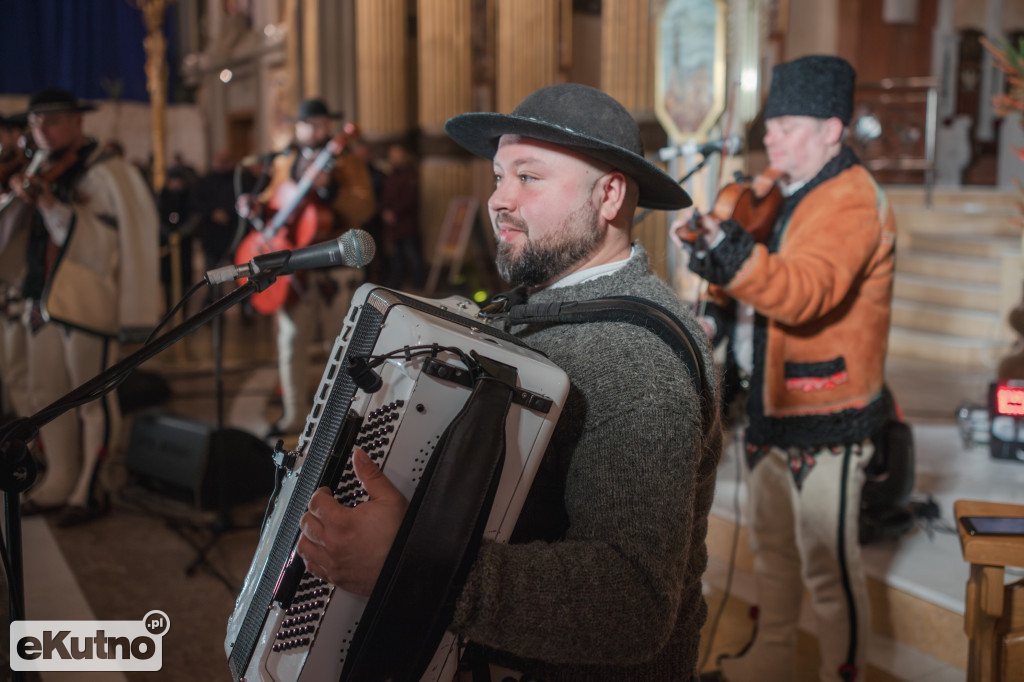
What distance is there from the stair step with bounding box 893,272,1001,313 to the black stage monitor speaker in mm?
5108

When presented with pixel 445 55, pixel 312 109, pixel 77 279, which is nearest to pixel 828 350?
pixel 77 279

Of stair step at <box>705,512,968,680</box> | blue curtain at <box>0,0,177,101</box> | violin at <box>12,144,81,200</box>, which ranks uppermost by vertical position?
blue curtain at <box>0,0,177,101</box>

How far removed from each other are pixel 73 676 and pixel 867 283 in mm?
2939

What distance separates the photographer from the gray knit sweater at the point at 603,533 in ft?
4.00

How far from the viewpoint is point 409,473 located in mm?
1282

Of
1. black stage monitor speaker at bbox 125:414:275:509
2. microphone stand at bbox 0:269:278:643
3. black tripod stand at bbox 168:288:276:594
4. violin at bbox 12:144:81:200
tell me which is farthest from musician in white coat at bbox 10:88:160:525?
microphone stand at bbox 0:269:278:643

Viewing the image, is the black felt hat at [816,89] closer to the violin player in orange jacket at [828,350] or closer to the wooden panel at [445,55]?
the violin player in orange jacket at [828,350]

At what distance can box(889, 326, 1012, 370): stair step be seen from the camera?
682 cm

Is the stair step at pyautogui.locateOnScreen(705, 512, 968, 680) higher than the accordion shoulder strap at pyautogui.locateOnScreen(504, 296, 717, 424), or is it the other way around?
the accordion shoulder strap at pyautogui.locateOnScreen(504, 296, 717, 424)

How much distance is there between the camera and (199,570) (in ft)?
12.4

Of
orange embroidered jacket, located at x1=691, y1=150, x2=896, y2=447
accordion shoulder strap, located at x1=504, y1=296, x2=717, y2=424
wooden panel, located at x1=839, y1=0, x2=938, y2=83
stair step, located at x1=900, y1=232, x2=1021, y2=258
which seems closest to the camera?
accordion shoulder strap, located at x1=504, y1=296, x2=717, y2=424

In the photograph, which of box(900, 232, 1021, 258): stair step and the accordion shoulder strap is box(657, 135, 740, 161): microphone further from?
box(900, 232, 1021, 258): stair step

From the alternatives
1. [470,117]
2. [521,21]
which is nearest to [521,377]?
[470,117]

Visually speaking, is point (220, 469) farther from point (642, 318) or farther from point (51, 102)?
point (642, 318)
